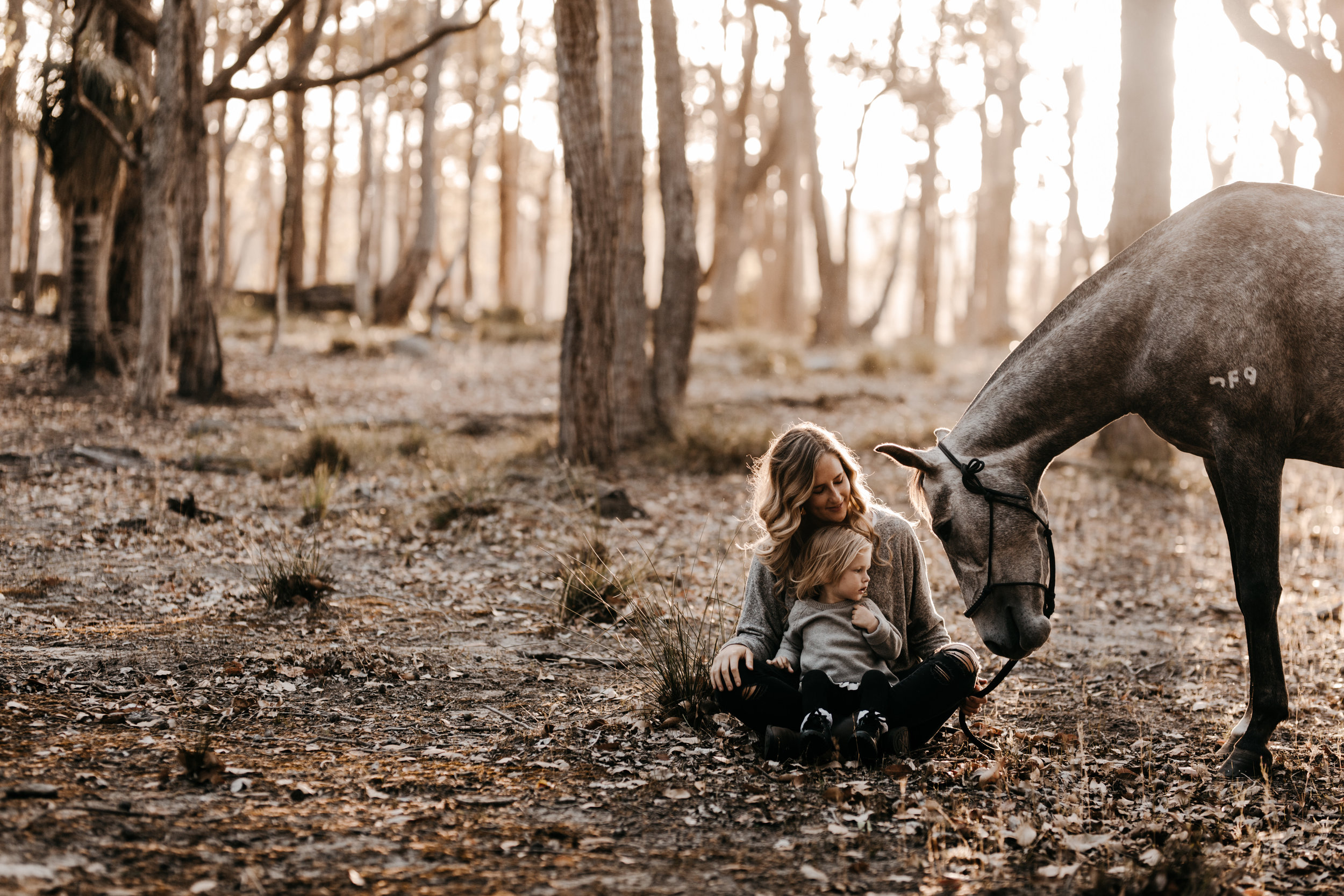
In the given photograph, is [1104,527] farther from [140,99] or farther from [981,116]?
[981,116]

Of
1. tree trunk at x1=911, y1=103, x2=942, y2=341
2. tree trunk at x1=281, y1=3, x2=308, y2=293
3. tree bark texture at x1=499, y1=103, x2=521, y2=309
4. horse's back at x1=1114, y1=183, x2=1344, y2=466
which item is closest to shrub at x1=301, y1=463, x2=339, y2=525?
horse's back at x1=1114, y1=183, x2=1344, y2=466

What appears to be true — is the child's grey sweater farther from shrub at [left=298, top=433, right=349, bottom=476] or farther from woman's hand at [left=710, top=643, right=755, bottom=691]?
shrub at [left=298, top=433, right=349, bottom=476]

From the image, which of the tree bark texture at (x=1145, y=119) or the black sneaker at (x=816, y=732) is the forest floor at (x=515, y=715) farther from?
the tree bark texture at (x=1145, y=119)

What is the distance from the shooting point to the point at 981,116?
89.0 ft

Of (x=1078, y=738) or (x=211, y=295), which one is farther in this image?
(x=211, y=295)

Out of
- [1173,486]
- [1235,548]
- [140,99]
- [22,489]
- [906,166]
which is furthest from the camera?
[906,166]

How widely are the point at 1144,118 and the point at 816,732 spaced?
314 inches

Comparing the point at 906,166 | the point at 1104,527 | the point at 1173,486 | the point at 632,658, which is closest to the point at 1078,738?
the point at 632,658

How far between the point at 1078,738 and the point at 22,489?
→ 685 centimetres

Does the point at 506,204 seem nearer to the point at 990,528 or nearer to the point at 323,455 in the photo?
the point at 323,455

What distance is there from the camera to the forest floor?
106 inches

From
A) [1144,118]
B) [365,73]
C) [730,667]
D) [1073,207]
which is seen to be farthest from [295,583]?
[1073,207]

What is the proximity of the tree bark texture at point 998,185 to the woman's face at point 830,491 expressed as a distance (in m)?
21.0

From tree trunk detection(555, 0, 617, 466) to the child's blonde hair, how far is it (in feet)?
15.7
